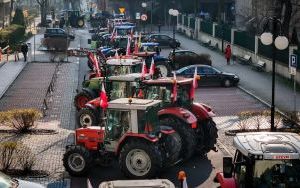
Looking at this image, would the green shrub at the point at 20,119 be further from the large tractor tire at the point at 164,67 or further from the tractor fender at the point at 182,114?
the large tractor tire at the point at 164,67

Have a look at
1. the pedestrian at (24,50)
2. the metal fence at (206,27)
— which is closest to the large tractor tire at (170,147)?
the pedestrian at (24,50)

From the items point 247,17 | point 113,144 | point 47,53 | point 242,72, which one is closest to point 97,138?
point 113,144

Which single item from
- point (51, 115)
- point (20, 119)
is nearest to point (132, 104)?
point (20, 119)

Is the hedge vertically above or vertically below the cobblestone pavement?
above

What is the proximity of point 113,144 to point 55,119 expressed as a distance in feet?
28.9

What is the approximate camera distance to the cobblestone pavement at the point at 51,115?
18.0m

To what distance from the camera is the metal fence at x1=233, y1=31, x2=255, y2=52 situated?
4299 centimetres

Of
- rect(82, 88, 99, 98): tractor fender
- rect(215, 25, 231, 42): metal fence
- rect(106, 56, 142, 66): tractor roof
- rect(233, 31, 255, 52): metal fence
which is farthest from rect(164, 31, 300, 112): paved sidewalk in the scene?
rect(82, 88, 99, 98): tractor fender

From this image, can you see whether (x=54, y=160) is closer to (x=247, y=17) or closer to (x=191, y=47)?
(x=191, y=47)

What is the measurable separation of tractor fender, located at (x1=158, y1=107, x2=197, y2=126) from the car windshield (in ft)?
22.3

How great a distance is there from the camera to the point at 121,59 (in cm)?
2831

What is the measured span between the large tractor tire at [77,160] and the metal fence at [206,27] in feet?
131

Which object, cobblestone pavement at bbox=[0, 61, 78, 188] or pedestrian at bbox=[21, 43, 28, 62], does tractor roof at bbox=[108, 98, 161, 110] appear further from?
pedestrian at bbox=[21, 43, 28, 62]

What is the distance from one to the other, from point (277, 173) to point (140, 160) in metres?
5.77
